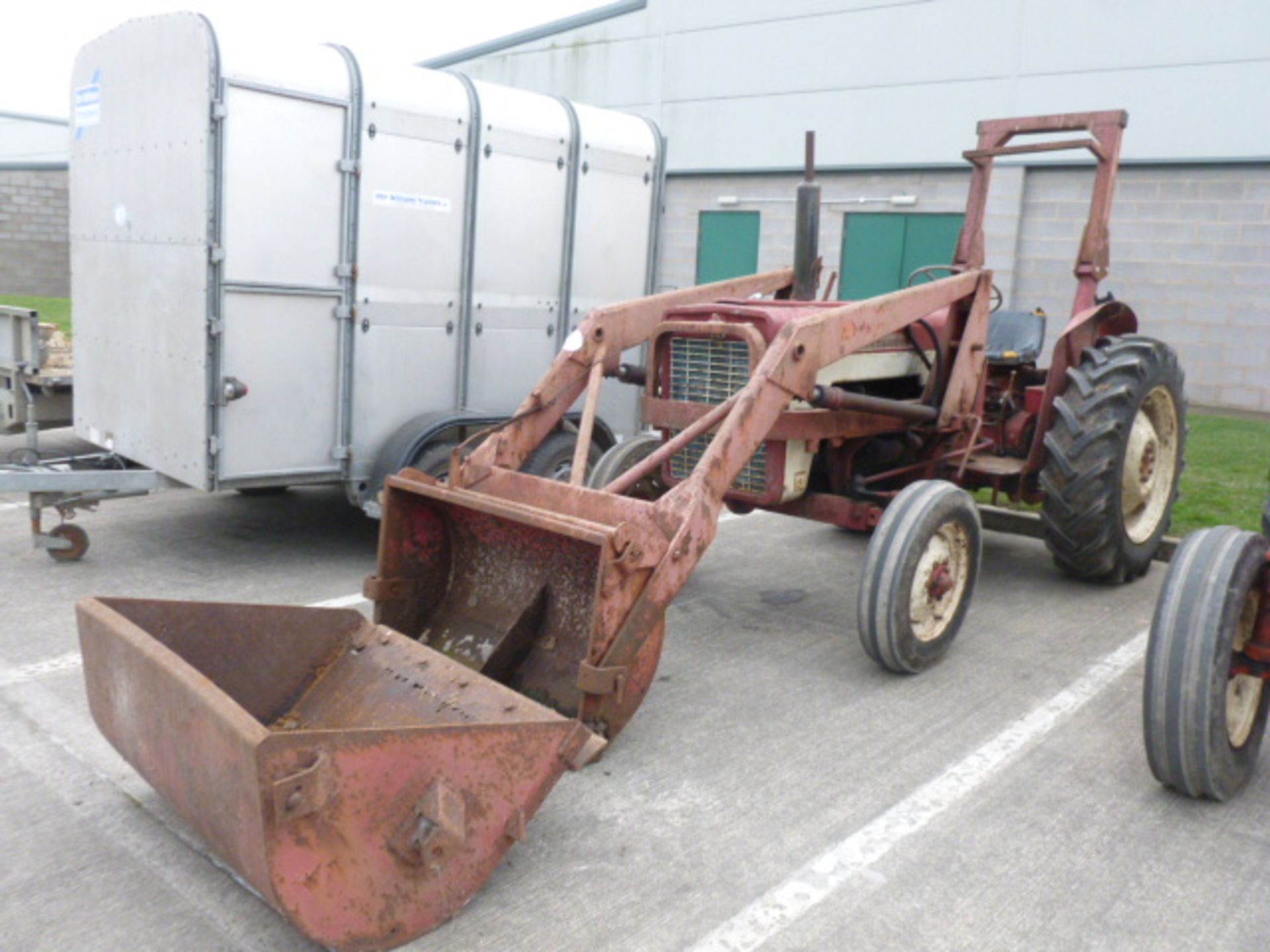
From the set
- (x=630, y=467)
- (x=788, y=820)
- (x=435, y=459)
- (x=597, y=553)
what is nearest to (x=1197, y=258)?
(x=630, y=467)

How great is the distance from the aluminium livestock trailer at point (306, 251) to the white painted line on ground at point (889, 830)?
3415 millimetres

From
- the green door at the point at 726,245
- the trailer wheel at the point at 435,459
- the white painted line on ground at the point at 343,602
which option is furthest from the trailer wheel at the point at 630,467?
the green door at the point at 726,245

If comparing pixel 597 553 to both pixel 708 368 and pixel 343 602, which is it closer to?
A: pixel 708 368

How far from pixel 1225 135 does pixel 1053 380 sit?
7644mm

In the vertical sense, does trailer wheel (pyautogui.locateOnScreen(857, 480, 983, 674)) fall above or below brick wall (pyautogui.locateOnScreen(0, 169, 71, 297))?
below

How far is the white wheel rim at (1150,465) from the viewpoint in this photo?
6387mm

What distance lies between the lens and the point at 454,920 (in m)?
3.12

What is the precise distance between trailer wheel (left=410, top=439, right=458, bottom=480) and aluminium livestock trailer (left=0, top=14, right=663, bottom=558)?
40 mm

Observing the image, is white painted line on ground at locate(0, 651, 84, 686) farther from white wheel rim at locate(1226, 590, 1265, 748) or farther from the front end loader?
white wheel rim at locate(1226, 590, 1265, 748)

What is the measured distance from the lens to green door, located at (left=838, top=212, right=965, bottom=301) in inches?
566

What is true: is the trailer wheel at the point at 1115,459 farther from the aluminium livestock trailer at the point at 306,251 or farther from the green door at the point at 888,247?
the green door at the point at 888,247

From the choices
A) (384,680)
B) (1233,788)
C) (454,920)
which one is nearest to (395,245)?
(384,680)

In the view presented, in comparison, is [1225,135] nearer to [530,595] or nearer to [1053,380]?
[1053,380]

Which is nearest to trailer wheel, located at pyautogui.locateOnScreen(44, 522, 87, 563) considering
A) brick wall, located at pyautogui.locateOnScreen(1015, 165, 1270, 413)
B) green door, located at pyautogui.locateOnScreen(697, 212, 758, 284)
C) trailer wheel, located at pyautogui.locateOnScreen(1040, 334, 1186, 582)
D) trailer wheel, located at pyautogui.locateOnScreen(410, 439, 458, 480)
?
trailer wheel, located at pyautogui.locateOnScreen(410, 439, 458, 480)
